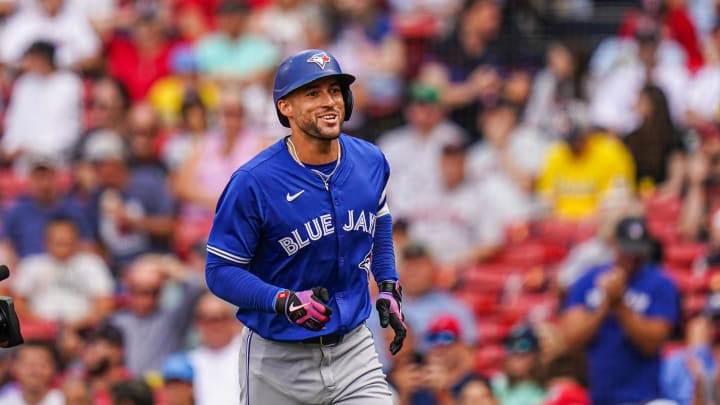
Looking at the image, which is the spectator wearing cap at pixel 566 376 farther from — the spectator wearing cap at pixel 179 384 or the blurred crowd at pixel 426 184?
the spectator wearing cap at pixel 179 384

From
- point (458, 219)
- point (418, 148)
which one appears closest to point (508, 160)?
point (458, 219)

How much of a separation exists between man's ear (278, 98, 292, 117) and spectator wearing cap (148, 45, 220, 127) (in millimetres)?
7016

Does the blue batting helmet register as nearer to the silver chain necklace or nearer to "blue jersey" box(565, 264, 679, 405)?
the silver chain necklace

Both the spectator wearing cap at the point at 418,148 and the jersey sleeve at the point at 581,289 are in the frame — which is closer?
the jersey sleeve at the point at 581,289

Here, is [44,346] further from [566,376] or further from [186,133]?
→ [186,133]

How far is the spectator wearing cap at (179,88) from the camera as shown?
13.3 metres

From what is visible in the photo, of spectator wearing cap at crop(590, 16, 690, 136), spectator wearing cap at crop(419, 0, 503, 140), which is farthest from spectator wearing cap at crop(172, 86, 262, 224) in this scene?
spectator wearing cap at crop(590, 16, 690, 136)

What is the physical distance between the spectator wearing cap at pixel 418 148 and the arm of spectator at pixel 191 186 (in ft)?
4.82

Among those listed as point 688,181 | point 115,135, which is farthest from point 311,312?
point 115,135

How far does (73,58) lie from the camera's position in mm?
14156

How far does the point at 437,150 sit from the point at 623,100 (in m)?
1.55

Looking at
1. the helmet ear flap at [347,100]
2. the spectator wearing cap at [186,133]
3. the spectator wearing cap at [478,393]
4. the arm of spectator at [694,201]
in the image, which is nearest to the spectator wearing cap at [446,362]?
the spectator wearing cap at [478,393]

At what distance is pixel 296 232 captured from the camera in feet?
19.7

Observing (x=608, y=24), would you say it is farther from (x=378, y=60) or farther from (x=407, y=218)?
(x=407, y=218)
